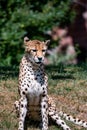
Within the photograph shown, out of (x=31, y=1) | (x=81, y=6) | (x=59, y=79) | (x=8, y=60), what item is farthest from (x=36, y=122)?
(x=81, y=6)

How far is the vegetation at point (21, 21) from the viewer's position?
841 inches

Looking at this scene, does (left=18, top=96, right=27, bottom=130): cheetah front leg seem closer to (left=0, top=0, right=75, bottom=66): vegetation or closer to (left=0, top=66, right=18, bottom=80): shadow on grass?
(left=0, top=66, right=18, bottom=80): shadow on grass

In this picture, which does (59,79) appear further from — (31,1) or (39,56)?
(31,1)

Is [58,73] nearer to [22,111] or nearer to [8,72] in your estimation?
[8,72]

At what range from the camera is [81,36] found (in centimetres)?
3316

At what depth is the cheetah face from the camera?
A: 1054 cm

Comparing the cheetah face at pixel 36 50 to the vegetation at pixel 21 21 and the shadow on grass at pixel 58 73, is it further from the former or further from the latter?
the vegetation at pixel 21 21

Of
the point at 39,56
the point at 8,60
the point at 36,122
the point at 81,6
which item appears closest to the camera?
the point at 39,56

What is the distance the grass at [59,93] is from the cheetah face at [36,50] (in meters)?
1.18

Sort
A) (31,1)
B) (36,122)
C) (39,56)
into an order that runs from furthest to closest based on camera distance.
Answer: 1. (31,1)
2. (36,122)
3. (39,56)

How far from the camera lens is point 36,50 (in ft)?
34.9

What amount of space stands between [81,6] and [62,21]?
29.5 ft

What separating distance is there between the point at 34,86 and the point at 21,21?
11.3m

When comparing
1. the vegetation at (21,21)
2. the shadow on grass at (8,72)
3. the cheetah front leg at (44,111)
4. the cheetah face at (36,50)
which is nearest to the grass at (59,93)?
the shadow on grass at (8,72)
